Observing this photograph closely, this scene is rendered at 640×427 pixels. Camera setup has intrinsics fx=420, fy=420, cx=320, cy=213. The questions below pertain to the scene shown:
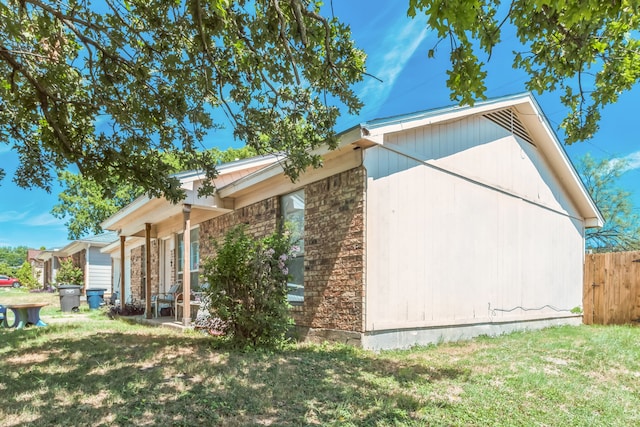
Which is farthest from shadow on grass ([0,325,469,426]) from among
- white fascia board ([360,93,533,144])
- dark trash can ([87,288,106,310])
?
dark trash can ([87,288,106,310])

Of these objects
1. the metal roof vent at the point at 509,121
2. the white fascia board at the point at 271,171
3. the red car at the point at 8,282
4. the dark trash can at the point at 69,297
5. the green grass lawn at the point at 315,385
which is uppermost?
the metal roof vent at the point at 509,121

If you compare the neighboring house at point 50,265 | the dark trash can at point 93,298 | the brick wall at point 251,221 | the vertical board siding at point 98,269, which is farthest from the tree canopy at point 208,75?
the neighboring house at point 50,265

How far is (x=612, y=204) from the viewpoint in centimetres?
2422

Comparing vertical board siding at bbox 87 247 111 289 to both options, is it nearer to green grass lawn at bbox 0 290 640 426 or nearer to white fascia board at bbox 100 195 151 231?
white fascia board at bbox 100 195 151 231

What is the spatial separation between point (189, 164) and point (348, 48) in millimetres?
2415

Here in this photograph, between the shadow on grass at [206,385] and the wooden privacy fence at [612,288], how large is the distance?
7.97 meters

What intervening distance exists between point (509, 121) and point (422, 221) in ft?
12.5

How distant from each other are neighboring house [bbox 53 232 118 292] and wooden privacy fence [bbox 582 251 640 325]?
21.6 m

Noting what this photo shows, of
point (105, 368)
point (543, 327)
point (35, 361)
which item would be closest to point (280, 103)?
point (105, 368)

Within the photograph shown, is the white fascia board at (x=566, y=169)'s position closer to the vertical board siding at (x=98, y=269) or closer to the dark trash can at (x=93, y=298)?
the dark trash can at (x=93, y=298)

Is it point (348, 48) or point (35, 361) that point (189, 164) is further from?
point (35, 361)

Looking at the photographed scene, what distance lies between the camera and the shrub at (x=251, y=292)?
5957mm

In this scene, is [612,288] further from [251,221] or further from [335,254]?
[251,221]

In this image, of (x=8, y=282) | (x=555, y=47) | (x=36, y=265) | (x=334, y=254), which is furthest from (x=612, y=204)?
(x=36, y=265)
